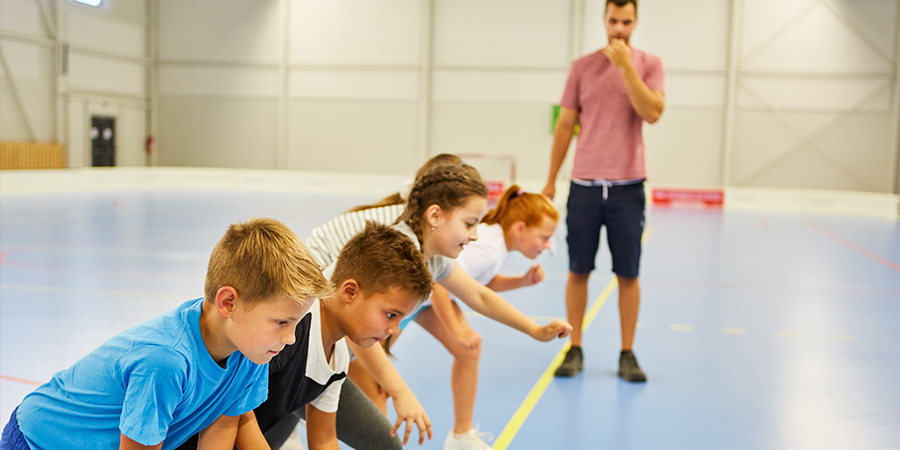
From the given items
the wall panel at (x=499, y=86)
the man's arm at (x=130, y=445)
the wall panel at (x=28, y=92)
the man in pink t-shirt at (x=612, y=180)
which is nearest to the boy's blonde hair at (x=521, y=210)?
the man in pink t-shirt at (x=612, y=180)

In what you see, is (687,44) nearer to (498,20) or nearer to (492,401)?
(498,20)

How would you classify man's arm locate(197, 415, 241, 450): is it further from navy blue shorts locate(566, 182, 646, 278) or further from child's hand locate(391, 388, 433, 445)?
navy blue shorts locate(566, 182, 646, 278)

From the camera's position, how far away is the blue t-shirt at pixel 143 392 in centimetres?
132

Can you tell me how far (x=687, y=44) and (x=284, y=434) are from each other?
17072 mm

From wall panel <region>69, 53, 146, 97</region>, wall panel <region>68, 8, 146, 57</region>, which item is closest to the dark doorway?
wall panel <region>69, 53, 146, 97</region>

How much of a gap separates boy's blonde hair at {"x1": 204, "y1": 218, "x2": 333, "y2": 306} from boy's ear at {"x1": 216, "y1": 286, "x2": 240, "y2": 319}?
0.01 metres

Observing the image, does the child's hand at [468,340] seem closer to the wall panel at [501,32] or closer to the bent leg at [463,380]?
the bent leg at [463,380]

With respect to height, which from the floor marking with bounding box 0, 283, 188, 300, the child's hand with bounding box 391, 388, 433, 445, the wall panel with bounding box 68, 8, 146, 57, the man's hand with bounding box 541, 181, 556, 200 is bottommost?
the floor marking with bounding box 0, 283, 188, 300

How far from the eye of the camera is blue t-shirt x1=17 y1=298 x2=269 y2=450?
4.32ft

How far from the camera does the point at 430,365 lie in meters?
3.58

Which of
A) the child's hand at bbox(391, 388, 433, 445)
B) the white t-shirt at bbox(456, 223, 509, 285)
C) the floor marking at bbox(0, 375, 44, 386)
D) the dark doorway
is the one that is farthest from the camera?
the dark doorway

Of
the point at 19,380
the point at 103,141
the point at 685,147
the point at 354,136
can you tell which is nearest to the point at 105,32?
the point at 103,141

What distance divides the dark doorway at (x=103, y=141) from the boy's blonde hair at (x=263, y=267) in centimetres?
1939

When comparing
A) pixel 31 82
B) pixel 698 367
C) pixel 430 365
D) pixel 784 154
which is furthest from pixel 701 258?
pixel 31 82
